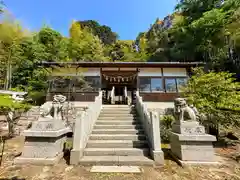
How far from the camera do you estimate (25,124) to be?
717 cm

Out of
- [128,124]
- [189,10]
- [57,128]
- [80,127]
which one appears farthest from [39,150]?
[189,10]

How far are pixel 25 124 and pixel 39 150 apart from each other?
4.69 meters

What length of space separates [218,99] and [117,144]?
4740 millimetres

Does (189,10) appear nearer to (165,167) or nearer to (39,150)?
(165,167)

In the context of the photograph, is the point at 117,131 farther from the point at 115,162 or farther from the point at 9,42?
the point at 9,42

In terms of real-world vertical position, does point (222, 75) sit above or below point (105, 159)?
above

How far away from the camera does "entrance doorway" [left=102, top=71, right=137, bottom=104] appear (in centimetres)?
1037

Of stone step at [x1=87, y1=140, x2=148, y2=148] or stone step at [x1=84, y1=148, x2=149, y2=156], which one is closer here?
stone step at [x1=84, y1=148, x2=149, y2=156]

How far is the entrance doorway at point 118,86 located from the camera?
10.4m

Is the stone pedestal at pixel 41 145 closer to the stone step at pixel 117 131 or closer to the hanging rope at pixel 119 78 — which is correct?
the stone step at pixel 117 131

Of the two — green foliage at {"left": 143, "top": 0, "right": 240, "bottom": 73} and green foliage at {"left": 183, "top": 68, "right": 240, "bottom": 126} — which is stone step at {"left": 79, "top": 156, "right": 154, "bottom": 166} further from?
green foliage at {"left": 143, "top": 0, "right": 240, "bottom": 73}

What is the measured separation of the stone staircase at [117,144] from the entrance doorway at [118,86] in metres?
4.95

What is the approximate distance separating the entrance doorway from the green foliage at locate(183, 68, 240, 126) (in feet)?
16.7

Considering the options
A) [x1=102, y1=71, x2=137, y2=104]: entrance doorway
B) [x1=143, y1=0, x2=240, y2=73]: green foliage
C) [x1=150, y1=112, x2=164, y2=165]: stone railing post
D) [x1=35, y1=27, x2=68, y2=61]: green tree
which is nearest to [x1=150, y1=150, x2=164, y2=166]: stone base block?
[x1=150, y1=112, x2=164, y2=165]: stone railing post
